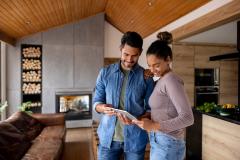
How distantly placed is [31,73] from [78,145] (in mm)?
2369

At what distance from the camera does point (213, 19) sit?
2791mm

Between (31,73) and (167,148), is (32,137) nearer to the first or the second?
(31,73)

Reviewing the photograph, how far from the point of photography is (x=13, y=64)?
16.4ft

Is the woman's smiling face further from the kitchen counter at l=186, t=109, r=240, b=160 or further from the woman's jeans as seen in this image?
the kitchen counter at l=186, t=109, r=240, b=160

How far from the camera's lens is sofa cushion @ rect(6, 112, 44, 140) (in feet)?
9.89

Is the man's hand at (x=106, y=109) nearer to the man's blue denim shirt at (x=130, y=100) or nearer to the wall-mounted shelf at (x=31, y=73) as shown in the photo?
the man's blue denim shirt at (x=130, y=100)

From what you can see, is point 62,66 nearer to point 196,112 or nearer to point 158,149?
point 196,112

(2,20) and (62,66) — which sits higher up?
(2,20)

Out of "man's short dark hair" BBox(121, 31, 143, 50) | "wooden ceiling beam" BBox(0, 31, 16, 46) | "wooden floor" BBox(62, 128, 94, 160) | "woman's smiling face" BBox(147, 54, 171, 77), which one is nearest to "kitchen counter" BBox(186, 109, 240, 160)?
"wooden floor" BBox(62, 128, 94, 160)

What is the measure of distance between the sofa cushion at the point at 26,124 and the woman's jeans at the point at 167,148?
2.49 metres

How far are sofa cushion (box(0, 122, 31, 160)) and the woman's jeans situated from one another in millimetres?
1746

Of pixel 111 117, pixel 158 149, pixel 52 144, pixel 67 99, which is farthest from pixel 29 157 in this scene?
pixel 67 99

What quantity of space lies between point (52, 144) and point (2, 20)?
235 cm

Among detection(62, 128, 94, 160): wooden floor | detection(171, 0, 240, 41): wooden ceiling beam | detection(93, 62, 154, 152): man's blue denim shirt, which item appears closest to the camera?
detection(93, 62, 154, 152): man's blue denim shirt
